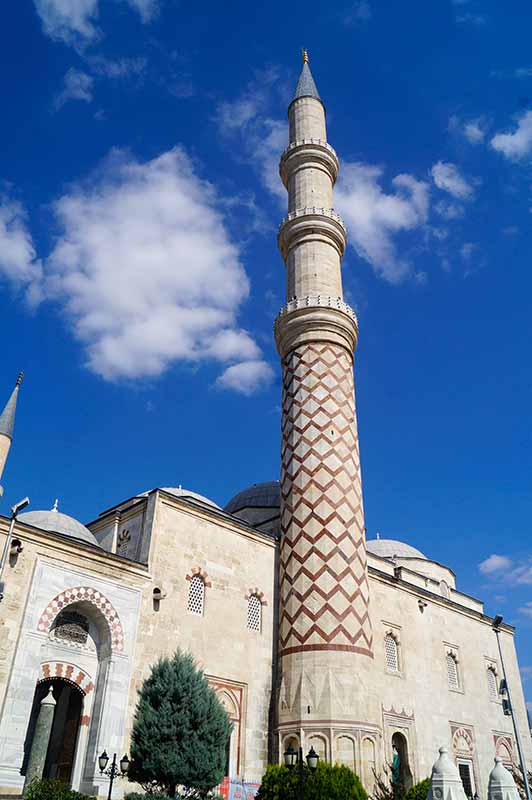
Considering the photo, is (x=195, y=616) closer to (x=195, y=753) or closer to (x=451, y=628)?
(x=195, y=753)

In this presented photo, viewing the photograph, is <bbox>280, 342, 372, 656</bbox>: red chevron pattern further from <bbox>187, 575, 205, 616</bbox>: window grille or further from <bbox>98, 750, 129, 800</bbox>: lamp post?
<bbox>98, 750, 129, 800</bbox>: lamp post

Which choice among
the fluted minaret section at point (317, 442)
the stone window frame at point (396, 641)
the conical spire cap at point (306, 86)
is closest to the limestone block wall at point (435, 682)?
Answer: the stone window frame at point (396, 641)

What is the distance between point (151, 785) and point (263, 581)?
561 cm

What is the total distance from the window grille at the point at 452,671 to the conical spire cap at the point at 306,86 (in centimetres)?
2042

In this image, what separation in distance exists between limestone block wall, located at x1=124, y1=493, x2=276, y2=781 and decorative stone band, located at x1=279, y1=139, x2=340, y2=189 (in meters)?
13.0

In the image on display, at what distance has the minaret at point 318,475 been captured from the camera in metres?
15.4

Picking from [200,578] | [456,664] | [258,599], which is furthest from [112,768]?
[456,664]

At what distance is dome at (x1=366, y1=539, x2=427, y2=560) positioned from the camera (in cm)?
2639

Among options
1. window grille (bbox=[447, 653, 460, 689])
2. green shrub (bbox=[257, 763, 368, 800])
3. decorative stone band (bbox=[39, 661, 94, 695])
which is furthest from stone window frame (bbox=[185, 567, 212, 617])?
window grille (bbox=[447, 653, 460, 689])

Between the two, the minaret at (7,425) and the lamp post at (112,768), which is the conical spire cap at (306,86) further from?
the lamp post at (112,768)

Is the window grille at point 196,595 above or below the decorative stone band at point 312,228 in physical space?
below

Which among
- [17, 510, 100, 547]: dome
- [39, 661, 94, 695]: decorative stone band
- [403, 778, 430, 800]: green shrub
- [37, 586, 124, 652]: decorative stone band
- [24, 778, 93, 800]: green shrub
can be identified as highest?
[17, 510, 100, 547]: dome

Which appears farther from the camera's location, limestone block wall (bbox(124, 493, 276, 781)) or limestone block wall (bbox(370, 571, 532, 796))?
limestone block wall (bbox(370, 571, 532, 796))

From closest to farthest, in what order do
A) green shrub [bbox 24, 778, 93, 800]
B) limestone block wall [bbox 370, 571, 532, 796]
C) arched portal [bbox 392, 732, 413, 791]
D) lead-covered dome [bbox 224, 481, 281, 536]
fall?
green shrub [bbox 24, 778, 93, 800]
arched portal [bbox 392, 732, 413, 791]
limestone block wall [bbox 370, 571, 532, 796]
lead-covered dome [bbox 224, 481, 281, 536]
